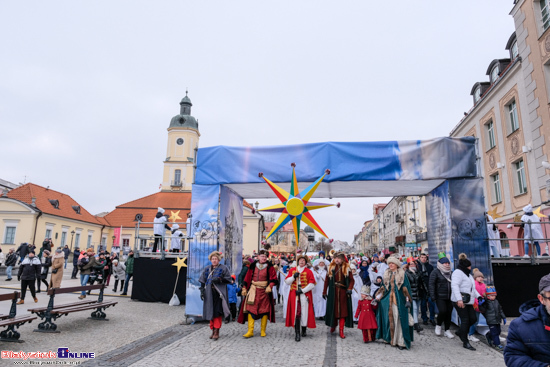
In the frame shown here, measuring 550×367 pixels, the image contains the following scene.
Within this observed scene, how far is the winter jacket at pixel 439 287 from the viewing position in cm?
785

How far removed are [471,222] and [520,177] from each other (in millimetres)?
12165

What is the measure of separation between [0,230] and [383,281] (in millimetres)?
44110

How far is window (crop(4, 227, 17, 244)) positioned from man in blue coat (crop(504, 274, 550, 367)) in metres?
46.5

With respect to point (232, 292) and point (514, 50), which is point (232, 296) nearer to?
point (232, 292)

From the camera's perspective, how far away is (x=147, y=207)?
5688 centimetres

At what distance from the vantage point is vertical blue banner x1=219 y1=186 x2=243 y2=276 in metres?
10.1

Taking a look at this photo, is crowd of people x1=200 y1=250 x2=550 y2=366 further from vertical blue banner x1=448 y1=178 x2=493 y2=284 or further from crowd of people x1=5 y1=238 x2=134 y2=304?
crowd of people x1=5 y1=238 x2=134 y2=304

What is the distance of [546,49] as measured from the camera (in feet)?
52.0

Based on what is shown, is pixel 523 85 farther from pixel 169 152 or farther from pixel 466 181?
pixel 169 152

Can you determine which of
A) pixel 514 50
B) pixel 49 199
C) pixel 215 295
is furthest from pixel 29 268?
pixel 49 199

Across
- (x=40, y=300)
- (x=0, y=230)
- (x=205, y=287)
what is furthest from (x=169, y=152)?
(x=205, y=287)

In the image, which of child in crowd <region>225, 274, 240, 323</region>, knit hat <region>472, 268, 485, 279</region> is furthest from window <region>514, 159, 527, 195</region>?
child in crowd <region>225, 274, 240, 323</region>

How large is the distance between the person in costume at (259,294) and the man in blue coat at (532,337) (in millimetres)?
5624

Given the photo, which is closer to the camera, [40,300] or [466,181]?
[466,181]
